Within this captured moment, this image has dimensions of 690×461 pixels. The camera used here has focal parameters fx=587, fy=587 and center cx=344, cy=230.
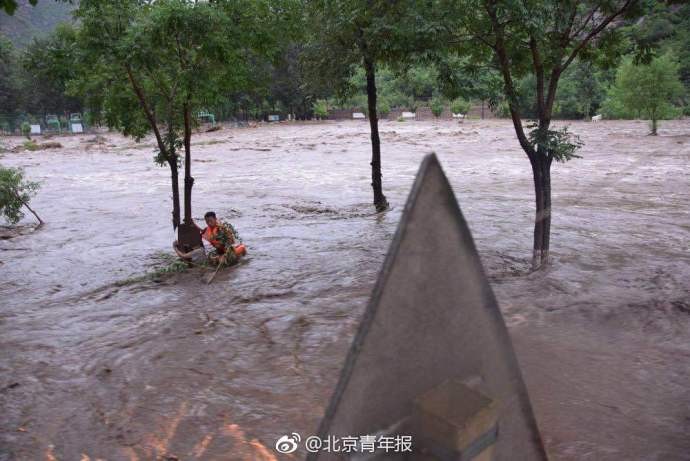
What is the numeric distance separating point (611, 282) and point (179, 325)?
722cm

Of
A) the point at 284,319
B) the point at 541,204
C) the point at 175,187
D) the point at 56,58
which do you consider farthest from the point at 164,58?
the point at 541,204

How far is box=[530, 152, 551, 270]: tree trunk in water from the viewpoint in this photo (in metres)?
9.98

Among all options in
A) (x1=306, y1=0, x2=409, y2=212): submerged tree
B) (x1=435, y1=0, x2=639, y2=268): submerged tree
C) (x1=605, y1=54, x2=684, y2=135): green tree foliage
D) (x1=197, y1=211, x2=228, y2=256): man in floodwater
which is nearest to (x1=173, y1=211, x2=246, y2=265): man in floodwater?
(x1=197, y1=211, x2=228, y2=256): man in floodwater

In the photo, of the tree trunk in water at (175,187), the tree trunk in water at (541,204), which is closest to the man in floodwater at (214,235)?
the tree trunk in water at (175,187)

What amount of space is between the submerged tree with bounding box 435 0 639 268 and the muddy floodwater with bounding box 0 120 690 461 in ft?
6.65

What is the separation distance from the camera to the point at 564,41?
382 inches

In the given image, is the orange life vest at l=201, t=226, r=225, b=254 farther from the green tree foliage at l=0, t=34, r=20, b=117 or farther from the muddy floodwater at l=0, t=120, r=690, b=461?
the green tree foliage at l=0, t=34, r=20, b=117

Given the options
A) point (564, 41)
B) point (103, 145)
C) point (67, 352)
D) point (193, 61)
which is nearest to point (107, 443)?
point (67, 352)

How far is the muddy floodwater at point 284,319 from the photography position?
5699 mm

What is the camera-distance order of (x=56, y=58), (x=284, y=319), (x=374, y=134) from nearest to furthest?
(x=284, y=319) → (x=56, y=58) → (x=374, y=134)

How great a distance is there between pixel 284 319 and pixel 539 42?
5.99 meters

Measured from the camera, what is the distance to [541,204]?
10156mm

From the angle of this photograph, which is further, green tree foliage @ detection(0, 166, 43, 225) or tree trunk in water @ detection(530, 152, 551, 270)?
green tree foliage @ detection(0, 166, 43, 225)

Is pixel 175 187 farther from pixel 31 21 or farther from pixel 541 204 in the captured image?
pixel 31 21
